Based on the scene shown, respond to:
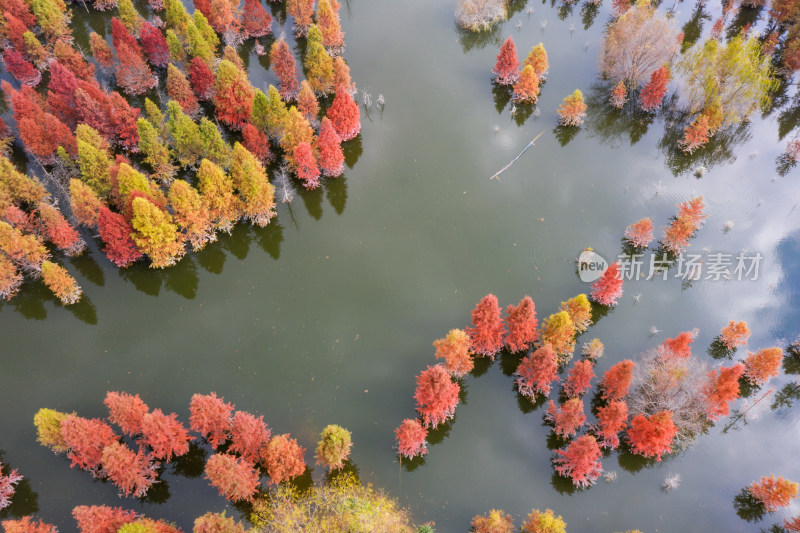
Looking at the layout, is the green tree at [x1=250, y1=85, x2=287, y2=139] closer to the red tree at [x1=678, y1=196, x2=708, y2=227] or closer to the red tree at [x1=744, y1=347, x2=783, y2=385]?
the red tree at [x1=678, y1=196, x2=708, y2=227]

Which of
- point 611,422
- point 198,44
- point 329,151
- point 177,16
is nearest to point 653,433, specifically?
point 611,422

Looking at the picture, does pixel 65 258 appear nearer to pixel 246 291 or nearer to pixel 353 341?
pixel 246 291

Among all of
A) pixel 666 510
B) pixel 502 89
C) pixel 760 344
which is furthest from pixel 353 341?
pixel 502 89

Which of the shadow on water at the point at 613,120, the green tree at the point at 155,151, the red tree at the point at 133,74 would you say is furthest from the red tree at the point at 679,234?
the red tree at the point at 133,74

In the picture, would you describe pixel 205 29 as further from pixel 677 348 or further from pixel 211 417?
pixel 677 348

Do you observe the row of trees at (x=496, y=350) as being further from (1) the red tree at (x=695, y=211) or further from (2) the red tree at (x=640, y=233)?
(1) the red tree at (x=695, y=211)

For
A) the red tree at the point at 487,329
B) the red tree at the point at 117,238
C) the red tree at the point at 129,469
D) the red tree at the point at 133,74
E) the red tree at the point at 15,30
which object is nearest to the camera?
the red tree at the point at 129,469
